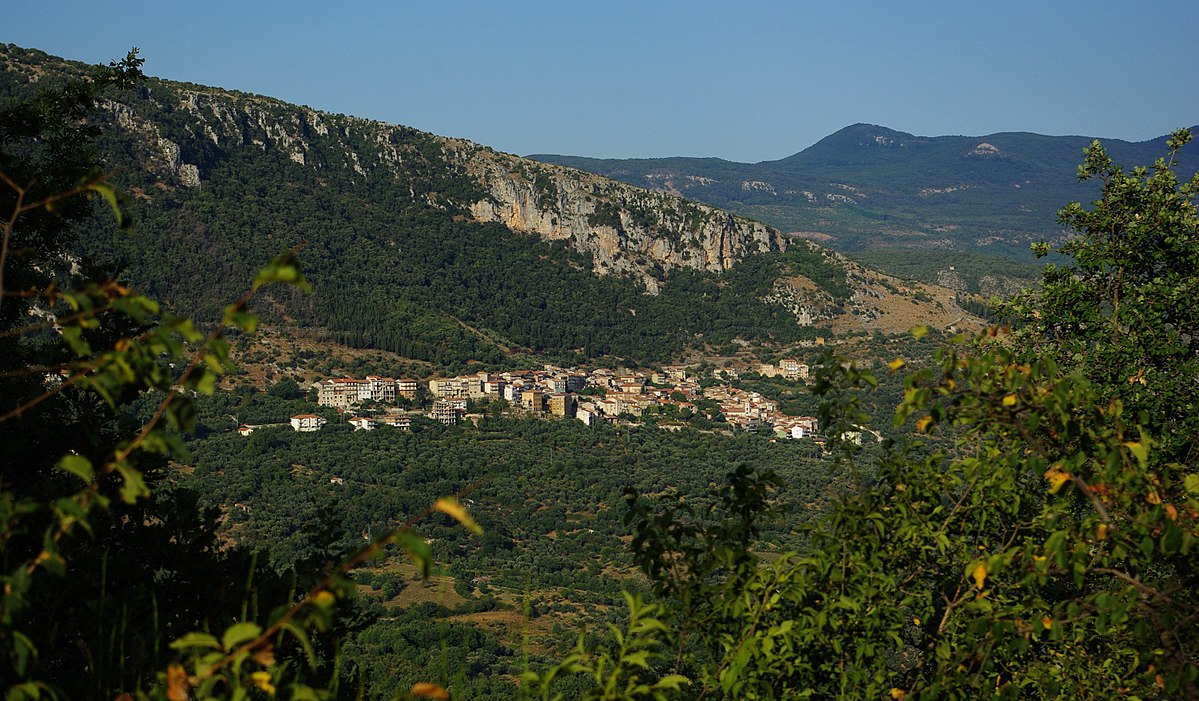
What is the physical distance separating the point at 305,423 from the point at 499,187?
207 ft

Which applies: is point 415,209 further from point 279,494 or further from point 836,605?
point 836,605

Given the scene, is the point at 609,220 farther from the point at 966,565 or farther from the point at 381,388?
the point at 966,565

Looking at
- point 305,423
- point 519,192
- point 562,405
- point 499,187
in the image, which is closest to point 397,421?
point 305,423

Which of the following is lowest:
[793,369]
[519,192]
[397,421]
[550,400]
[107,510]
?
[550,400]

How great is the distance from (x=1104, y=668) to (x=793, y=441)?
210 ft

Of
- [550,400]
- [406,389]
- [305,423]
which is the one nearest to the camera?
[305,423]

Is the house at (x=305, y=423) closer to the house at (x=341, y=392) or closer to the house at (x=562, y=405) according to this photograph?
the house at (x=341, y=392)

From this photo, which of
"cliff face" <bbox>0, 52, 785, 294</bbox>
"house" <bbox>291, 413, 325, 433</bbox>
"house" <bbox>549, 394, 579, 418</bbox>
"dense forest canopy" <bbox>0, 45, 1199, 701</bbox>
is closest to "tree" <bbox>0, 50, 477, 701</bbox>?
"dense forest canopy" <bbox>0, 45, 1199, 701</bbox>

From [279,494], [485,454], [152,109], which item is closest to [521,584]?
[279,494]

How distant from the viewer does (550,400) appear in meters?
72.6

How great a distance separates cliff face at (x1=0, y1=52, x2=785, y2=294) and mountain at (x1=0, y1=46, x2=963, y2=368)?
256 mm

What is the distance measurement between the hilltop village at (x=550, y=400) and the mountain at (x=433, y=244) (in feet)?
24.2

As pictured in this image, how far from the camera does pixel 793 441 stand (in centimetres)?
6638

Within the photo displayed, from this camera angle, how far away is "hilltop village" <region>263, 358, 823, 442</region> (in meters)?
65.5
